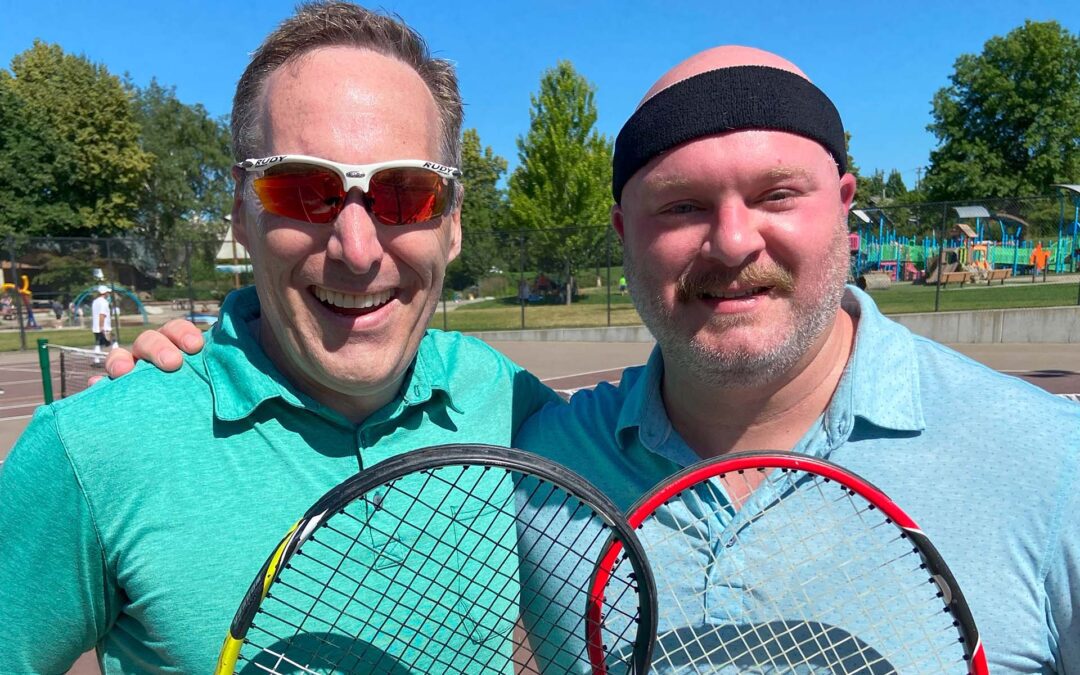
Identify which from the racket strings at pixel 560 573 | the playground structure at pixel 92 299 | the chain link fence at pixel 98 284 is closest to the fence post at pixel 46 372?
the racket strings at pixel 560 573

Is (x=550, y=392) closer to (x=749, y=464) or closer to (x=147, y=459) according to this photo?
(x=749, y=464)

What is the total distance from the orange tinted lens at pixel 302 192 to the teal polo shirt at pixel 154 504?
42cm

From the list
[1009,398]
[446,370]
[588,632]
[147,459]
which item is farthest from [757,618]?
[147,459]

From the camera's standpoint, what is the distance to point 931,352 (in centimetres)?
210

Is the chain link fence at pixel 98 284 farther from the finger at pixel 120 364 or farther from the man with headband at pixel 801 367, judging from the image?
the man with headband at pixel 801 367

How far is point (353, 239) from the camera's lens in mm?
1910

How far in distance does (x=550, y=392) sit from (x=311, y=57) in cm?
132

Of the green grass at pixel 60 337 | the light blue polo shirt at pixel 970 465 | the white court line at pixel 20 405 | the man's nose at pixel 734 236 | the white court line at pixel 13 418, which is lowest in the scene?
the white court line at pixel 20 405

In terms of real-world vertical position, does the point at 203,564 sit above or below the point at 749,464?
below

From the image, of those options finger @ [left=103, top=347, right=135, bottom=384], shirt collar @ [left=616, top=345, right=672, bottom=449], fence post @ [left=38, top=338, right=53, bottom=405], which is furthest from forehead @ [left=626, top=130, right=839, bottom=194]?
fence post @ [left=38, top=338, right=53, bottom=405]

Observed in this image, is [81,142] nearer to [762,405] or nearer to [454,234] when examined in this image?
[454,234]

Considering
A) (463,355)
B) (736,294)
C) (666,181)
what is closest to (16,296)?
(463,355)

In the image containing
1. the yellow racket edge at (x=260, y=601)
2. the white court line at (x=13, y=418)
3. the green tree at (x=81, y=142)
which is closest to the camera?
the yellow racket edge at (x=260, y=601)

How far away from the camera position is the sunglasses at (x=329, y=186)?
1.89m
